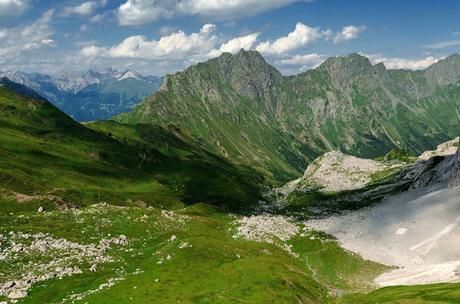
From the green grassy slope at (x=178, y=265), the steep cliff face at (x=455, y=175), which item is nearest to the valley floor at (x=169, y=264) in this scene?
the green grassy slope at (x=178, y=265)

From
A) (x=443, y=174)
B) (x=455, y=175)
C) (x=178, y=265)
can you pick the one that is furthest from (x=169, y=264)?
(x=443, y=174)

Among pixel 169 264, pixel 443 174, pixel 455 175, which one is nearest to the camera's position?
pixel 169 264

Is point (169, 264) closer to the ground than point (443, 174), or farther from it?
farther from it

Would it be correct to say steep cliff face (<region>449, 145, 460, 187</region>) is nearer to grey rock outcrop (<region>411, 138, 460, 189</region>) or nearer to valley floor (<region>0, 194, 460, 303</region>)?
grey rock outcrop (<region>411, 138, 460, 189</region>)

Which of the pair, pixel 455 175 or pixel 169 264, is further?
pixel 455 175

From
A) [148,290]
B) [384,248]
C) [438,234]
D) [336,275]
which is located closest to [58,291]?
[148,290]

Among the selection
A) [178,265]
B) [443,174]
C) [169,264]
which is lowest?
[443,174]

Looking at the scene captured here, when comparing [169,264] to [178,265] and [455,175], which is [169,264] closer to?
[178,265]

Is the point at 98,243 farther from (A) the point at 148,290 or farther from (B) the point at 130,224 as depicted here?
(A) the point at 148,290

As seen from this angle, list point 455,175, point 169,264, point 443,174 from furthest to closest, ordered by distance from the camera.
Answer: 1. point 443,174
2. point 455,175
3. point 169,264

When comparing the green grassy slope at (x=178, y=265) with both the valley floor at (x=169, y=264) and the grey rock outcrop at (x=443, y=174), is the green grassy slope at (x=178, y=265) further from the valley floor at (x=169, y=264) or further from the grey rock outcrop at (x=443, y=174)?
the grey rock outcrop at (x=443, y=174)

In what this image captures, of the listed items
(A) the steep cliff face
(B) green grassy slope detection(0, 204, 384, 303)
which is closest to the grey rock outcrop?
(A) the steep cliff face
